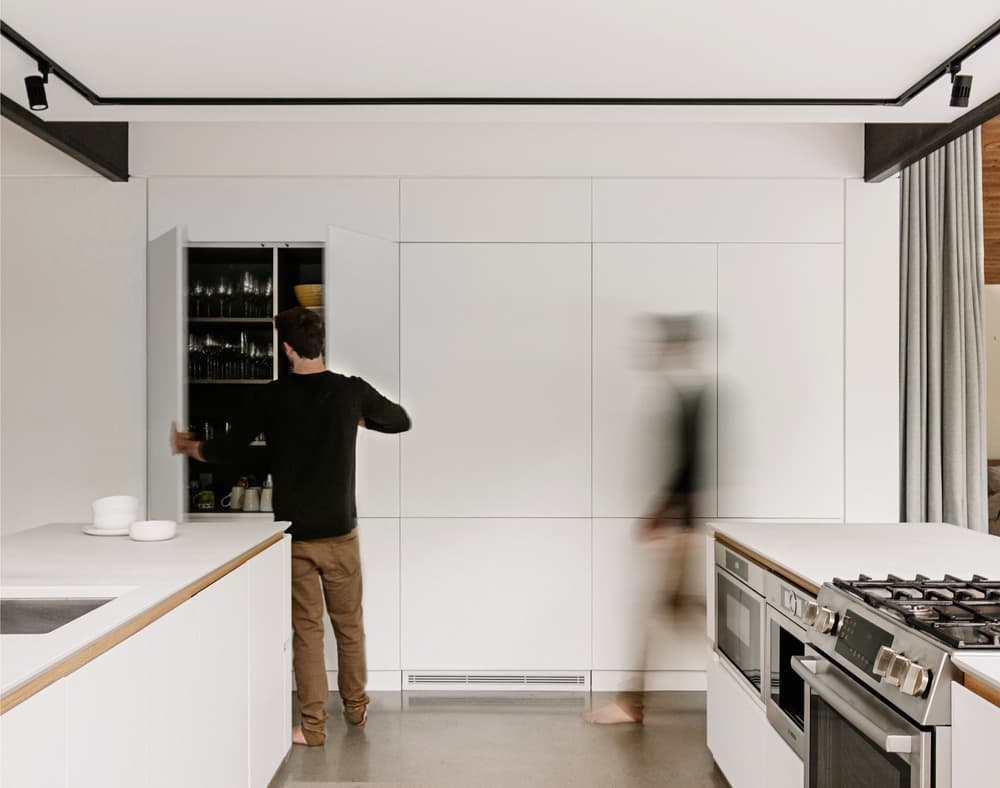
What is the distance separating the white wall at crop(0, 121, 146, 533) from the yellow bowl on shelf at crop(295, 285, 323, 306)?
0.74 meters

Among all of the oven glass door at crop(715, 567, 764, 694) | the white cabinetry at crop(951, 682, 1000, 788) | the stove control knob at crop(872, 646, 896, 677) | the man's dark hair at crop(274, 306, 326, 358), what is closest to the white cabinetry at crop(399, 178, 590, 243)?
the man's dark hair at crop(274, 306, 326, 358)

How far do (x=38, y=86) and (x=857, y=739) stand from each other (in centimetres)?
297

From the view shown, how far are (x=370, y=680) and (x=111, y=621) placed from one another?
2.64 m

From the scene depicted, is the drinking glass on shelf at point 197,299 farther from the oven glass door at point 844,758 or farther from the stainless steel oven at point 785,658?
the oven glass door at point 844,758

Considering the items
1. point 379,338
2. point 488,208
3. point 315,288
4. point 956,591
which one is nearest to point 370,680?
point 379,338

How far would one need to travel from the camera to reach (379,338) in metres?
4.07

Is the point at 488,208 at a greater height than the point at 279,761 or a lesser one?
greater

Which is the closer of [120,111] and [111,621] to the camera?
[111,621]

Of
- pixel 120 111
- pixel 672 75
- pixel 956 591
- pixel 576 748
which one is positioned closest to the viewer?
pixel 956 591

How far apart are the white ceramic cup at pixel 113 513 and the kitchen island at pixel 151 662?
0.29ft

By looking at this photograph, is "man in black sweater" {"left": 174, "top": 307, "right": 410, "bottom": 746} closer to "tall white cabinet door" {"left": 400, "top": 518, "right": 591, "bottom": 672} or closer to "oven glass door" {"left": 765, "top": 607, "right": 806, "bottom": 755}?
"tall white cabinet door" {"left": 400, "top": 518, "right": 591, "bottom": 672}

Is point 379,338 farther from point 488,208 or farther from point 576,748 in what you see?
point 576,748

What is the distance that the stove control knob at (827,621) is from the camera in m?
2.00

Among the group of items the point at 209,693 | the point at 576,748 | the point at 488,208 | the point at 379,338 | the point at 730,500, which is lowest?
the point at 576,748
